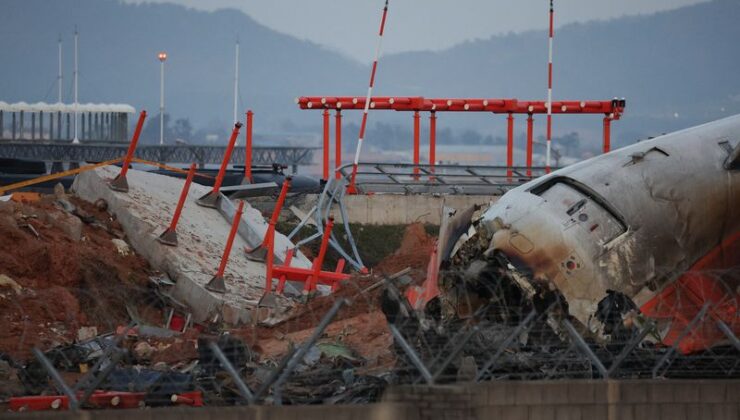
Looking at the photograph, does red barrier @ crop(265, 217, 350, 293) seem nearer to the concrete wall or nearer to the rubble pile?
the rubble pile

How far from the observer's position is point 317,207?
32.8 metres

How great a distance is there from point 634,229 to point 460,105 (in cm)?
2010

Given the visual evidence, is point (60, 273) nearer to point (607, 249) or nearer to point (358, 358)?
point (358, 358)

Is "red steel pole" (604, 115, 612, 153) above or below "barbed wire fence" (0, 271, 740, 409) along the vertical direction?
above

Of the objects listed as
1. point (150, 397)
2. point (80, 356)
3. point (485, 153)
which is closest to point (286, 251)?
point (80, 356)

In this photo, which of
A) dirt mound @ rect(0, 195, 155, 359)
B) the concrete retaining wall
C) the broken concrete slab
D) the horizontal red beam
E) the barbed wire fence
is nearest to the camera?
the concrete retaining wall

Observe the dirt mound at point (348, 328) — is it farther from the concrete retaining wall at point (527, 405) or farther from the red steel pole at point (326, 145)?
the red steel pole at point (326, 145)

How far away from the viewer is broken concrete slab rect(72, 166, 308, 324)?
997 inches

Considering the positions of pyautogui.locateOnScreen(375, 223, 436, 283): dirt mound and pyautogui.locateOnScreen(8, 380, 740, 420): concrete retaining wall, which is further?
pyautogui.locateOnScreen(375, 223, 436, 283): dirt mound

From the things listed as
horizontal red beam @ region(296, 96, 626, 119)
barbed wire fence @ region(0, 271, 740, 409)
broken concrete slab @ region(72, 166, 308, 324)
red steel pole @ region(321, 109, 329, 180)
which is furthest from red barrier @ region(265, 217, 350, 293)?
red steel pole @ region(321, 109, 329, 180)

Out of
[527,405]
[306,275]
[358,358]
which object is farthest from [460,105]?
[527,405]

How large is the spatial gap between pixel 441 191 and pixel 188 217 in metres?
7.88

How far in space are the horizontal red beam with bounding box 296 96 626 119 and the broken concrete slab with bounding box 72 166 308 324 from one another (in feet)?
23.4

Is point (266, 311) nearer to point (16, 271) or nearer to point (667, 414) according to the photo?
point (16, 271)
